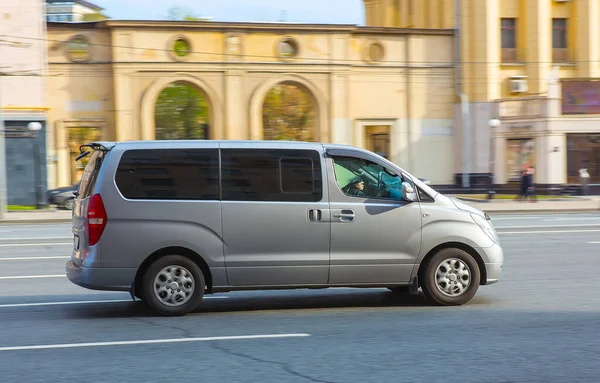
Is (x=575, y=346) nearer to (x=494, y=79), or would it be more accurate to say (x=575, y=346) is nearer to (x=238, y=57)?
(x=238, y=57)

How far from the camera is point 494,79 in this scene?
4728cm

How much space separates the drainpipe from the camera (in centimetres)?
4638

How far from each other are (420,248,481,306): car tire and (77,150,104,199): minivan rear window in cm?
360

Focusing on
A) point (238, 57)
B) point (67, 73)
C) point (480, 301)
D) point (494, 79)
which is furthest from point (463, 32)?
point (480, 301)

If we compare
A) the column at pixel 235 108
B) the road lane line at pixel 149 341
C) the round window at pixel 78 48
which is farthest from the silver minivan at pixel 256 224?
the round window at pixel 78 48

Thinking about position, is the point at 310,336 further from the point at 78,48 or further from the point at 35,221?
the point at 78,48

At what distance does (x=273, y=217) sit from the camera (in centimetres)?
904

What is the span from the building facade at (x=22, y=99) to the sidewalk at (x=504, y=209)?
17.9 ft

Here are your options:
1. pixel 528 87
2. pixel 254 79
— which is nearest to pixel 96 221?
pixel 254 79

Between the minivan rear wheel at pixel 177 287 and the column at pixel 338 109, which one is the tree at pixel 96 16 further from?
the minivan rear wheel at pixel 177 287

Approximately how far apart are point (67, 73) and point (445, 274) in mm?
35998

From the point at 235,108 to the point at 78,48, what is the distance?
8.12 m

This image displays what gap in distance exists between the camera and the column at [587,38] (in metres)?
47.5

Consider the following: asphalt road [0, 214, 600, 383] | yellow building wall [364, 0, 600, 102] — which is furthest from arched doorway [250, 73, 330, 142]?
asphalt road [0, 214, 600, 383]
